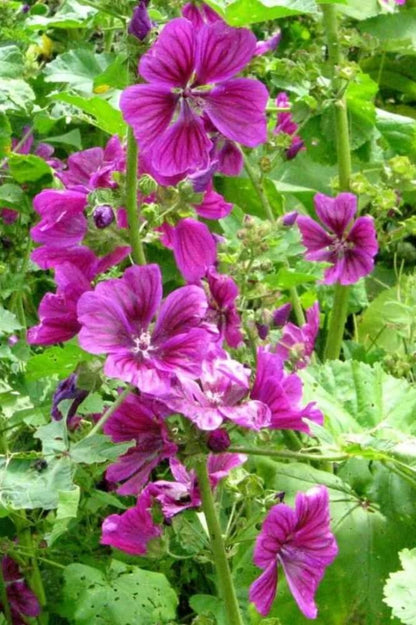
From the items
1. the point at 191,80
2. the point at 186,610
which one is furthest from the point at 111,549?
the point at 191,80

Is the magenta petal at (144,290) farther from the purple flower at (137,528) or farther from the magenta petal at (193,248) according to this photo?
the purple flower at (137,528)

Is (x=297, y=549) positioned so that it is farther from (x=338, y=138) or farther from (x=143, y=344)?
(x=338, y=138)

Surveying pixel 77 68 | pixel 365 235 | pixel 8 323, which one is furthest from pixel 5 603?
pixel 77 68

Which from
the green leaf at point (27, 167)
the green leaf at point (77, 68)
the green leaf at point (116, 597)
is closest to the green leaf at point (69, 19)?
the green leaf at point (77, 68)

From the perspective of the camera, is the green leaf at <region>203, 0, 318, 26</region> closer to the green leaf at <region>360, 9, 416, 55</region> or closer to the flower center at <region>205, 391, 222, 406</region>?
the flower center at <region>205, 391, 222, 406</region>

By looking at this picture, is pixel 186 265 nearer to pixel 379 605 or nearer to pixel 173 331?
pixel 173 331
